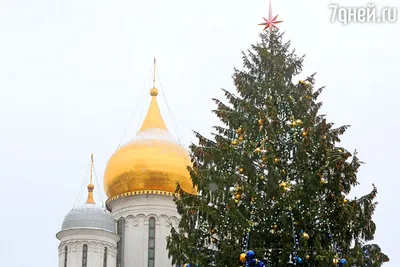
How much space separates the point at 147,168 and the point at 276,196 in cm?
1776

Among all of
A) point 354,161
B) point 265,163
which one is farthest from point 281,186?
point 354,161

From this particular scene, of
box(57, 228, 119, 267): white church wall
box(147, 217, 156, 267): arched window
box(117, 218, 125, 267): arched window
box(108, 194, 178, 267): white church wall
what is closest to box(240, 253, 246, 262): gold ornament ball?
box(57, 228, 119, 267): white church wall

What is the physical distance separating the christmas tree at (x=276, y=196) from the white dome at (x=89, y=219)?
49.6 feet

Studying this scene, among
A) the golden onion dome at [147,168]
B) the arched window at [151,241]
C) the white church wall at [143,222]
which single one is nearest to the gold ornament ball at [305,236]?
the golden onion dome at [147,168]

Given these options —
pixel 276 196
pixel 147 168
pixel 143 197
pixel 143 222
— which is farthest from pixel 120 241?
pixel 276 196

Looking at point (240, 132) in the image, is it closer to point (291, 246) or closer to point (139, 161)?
point (291, 246)

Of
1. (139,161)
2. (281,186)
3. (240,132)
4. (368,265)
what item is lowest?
(368,265)

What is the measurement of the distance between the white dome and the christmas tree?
15.1m

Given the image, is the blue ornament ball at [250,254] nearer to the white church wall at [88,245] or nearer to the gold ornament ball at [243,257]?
the gold ornament ball at [243,257]

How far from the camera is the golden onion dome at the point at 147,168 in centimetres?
3112

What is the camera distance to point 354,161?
1412 cm

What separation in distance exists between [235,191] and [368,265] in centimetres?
265

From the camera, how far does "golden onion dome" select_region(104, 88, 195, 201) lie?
31.1 m

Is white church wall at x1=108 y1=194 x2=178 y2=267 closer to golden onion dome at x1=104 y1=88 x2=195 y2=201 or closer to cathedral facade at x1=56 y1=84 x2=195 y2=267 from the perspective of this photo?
cathedral facade at x1=56 y1=84 x2=195 y2=267
